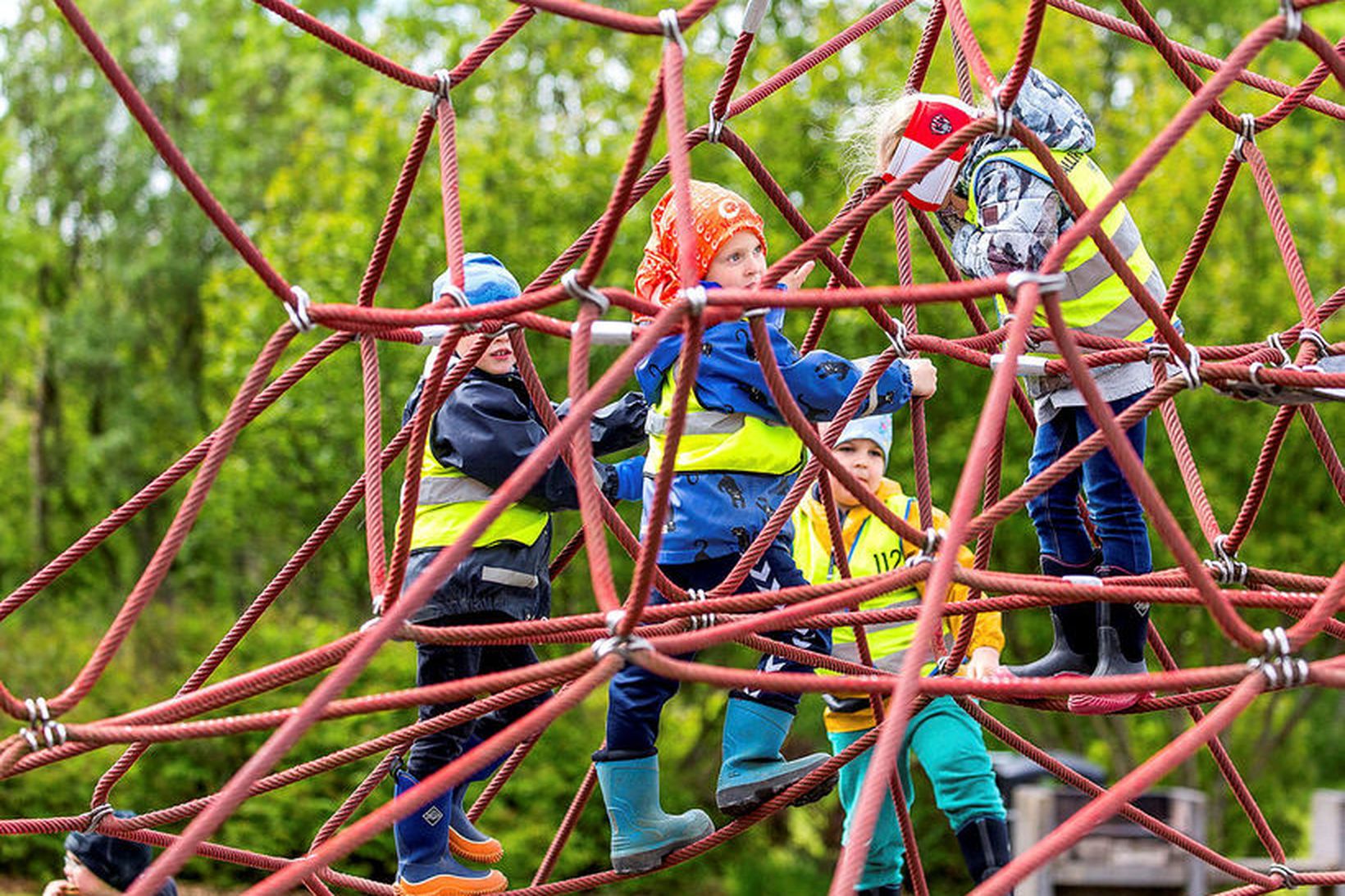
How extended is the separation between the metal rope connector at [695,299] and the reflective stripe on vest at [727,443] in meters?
0.81

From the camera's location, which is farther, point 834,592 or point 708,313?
point 834,592

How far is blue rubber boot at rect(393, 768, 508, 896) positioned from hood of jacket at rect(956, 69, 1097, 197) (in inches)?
64.6

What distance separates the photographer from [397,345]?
10562 mm

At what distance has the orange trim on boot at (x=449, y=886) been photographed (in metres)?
3.75

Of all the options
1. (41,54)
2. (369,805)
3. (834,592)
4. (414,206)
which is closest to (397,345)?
(414,206)

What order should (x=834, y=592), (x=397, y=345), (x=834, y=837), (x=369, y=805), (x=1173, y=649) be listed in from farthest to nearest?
(x=834, y=837), (x=1173, y=649), (x=397, y=345), (x=369, y=805), (x=834, y=592)

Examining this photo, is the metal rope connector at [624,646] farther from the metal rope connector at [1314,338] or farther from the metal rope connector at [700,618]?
the metal rope connector at [1314,338]

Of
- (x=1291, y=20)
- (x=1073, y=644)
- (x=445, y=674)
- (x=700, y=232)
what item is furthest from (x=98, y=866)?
(x=1291, y=20)

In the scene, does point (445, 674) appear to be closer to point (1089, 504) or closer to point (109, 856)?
point (109, 856)

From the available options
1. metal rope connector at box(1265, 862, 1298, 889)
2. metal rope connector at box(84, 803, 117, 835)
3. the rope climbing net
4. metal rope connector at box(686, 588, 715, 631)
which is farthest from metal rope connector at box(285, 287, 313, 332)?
metal rope connector at box(1265, 862, 1298, 889)

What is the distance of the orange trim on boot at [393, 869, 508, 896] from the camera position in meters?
3.75

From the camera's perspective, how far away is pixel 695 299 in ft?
9.19

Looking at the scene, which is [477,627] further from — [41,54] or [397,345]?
[41,54]

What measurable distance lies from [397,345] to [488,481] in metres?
6.97
